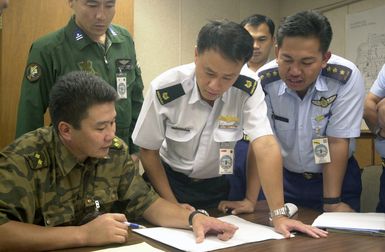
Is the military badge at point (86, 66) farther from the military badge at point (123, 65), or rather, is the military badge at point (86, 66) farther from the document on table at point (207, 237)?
the document on table at point (207, 237)

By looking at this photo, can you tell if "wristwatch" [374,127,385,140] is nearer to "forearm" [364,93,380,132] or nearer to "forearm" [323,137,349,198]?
"forearm" [364,93,380,132]

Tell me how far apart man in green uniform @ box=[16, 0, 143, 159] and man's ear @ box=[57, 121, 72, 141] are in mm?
659

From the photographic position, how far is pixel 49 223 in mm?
1316

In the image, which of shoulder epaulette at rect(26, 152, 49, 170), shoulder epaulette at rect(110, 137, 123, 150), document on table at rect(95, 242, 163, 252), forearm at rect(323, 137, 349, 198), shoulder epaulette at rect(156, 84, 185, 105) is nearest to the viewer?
document on table at rect(95, 242, 163, 252)

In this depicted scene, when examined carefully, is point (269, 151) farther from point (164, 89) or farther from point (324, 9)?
point (324, 9)

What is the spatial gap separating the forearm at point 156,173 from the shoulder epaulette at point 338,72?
0.86 m

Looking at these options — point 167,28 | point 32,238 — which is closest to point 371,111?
point 32,238

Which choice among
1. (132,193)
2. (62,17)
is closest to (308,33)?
(132,193)

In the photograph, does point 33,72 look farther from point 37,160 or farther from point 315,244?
point 315,244

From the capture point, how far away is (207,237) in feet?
4.37

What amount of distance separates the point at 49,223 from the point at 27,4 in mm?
2019

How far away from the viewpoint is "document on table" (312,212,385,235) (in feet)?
4.50

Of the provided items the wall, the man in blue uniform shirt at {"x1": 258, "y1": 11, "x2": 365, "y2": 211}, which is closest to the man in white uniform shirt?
the man in blue uniform shirt at {"x1": 258, "y1": 11, "x2": 365, "y2": 211}

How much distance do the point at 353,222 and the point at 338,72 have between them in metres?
0.71
